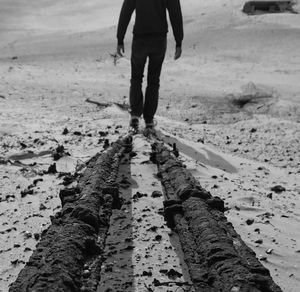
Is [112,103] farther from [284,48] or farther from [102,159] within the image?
[284,48]

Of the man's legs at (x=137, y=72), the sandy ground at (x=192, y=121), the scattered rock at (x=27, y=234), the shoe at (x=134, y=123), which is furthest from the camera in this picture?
the shoe at (x=134, y=123)

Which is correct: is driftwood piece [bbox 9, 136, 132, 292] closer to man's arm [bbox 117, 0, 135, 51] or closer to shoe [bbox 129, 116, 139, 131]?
shoe [bbox 129, 116, 139, 131]

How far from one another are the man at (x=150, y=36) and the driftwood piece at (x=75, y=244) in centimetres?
288

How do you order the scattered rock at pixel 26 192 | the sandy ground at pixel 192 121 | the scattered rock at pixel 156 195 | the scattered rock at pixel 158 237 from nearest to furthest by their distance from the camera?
the scattered rock at pixel 158 237, the sandy ground at pixel 192 121, the scattered rock at pixel 156 195, the scattered rock at pixel 26 192

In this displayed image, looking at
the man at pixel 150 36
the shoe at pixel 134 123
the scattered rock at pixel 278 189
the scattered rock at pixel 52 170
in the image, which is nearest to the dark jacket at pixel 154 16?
the man at pixel 150 36

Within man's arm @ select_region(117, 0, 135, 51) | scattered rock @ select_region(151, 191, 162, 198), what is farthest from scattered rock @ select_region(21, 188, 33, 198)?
man's arm @ select_region(117, 0, 135, 51)

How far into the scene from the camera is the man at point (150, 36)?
244 inches

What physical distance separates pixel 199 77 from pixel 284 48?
364 cm

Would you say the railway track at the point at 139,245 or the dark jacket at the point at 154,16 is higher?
the dark jacket at the point at 154,16

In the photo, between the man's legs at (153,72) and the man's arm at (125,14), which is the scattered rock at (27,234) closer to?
the man's legs at (153,72)

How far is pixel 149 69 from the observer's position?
21.1ft

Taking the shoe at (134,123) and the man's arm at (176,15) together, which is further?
the shoe at (134,123)

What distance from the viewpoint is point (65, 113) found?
802cm

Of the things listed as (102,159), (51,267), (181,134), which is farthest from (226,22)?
(51,267)
